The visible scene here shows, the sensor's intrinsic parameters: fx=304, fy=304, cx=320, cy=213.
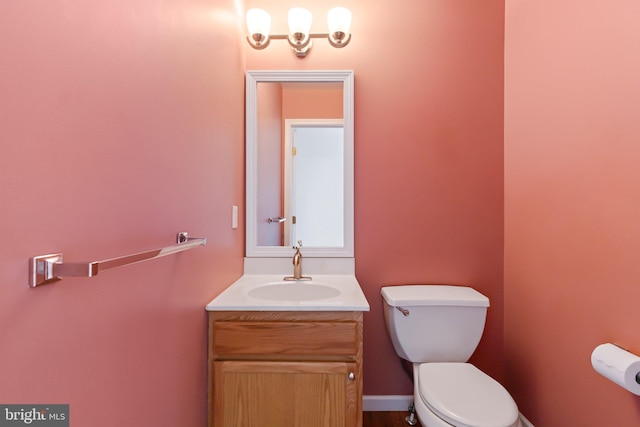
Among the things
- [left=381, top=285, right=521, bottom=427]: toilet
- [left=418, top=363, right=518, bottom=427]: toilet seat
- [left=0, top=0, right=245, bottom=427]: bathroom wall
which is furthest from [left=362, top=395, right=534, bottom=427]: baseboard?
[left=0, top=0, right=245, bottom=427]: bathroom wall

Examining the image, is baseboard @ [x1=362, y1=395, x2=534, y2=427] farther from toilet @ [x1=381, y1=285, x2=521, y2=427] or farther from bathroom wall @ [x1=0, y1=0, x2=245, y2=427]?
bathroom wall @ [x1=0, y1=0, x2=245, y2=427]

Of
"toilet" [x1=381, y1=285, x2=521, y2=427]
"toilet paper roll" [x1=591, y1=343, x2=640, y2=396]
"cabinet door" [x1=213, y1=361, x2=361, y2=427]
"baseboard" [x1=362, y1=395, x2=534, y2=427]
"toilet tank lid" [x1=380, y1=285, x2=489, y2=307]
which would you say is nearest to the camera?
"toilet paper roll" [x1=591, y1=343, x2=640, y2=396]

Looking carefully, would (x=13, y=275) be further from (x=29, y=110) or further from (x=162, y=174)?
(x=162, y=174)

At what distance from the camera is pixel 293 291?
5.00ft

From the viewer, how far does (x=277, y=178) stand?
172 cm

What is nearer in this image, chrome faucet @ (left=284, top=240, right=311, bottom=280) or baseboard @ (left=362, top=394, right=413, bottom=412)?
chrome faucet @ (left=284, top=240, right=311, bottom=280)

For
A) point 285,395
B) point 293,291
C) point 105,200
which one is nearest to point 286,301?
point 293,291

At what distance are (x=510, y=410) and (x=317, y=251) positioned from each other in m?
1.04

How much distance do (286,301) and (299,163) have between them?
30.5 inches

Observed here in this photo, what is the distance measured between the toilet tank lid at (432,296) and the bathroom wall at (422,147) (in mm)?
104

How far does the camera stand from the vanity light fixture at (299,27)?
1.58 metres
